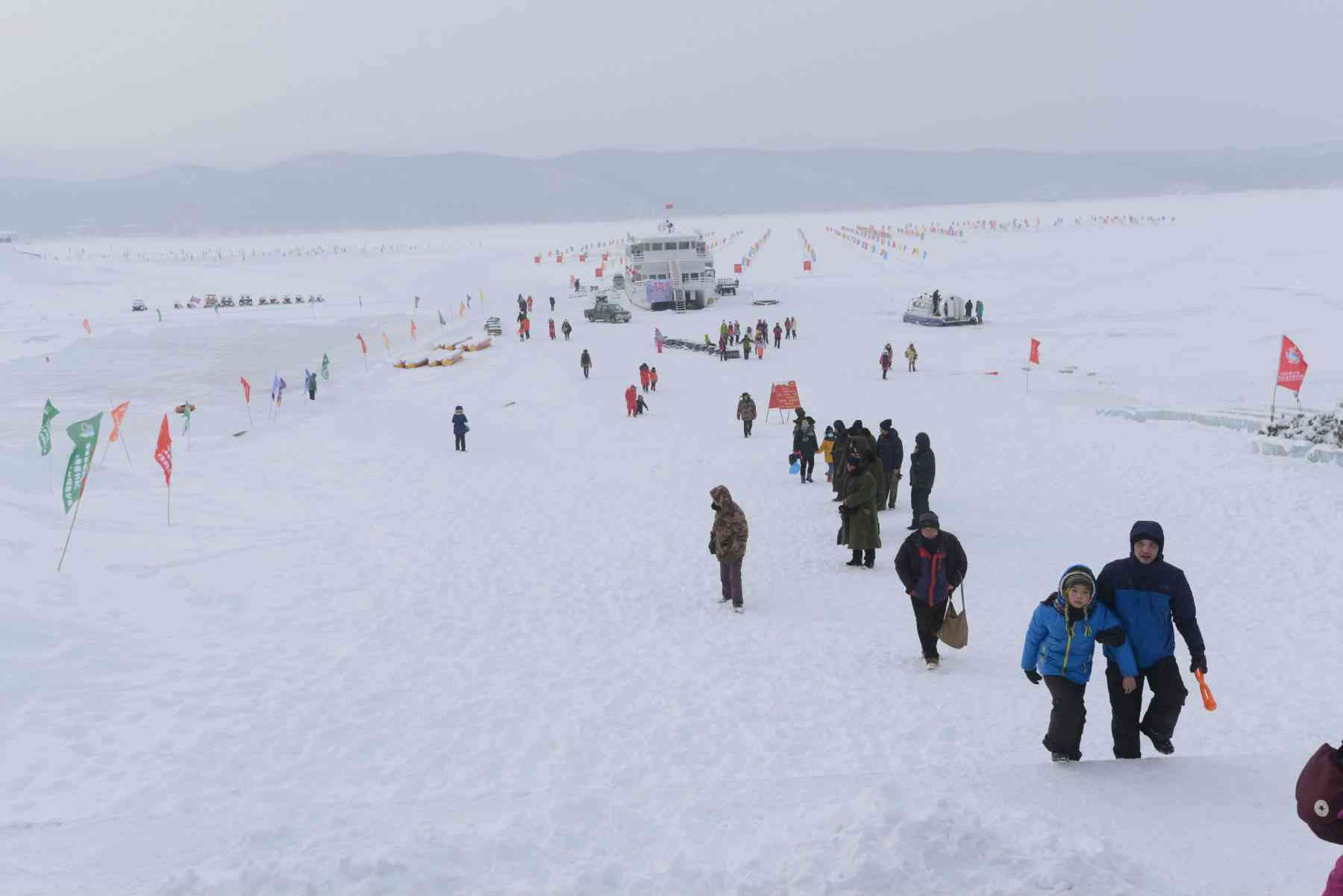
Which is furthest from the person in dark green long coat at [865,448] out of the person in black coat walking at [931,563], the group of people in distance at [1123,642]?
the group of people in distance at [1123,642]

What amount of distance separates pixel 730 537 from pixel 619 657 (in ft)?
6.10

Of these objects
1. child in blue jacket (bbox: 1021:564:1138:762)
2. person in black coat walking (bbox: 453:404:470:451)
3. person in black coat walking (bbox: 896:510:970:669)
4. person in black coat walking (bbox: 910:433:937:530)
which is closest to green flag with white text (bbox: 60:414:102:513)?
person in black coat walking (bbox: 453:404:470:451)

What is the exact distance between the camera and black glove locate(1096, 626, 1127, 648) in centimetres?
514

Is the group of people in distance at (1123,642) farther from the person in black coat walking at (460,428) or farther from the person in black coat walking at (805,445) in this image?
the person in black coat walking at (460,428)

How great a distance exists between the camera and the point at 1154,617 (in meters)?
5.15

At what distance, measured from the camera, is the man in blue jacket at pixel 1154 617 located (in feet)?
16.7

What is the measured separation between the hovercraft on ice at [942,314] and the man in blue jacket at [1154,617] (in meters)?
37.0

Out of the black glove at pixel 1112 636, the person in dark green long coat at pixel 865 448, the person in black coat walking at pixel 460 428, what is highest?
the black glove at pixel 1112 636

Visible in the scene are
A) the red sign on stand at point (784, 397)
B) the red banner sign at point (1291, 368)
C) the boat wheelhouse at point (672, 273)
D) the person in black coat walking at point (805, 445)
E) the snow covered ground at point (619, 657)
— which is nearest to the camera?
the snow covered ground at point (619, 657)

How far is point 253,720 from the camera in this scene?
7.75 m

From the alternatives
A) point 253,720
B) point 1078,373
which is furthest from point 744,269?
point 253,720

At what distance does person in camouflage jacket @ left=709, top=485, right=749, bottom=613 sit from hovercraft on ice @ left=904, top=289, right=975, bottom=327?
33169 mm

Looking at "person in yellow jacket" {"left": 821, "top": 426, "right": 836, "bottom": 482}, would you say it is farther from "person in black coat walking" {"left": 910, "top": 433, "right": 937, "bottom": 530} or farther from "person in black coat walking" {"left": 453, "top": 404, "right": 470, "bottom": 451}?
"person in black coat walking" {"left": 453, "top": 404, "right": 470, "bottom": 451}

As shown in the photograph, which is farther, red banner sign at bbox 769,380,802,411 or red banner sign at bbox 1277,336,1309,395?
red banner sign at bbox 769,380,802,411
